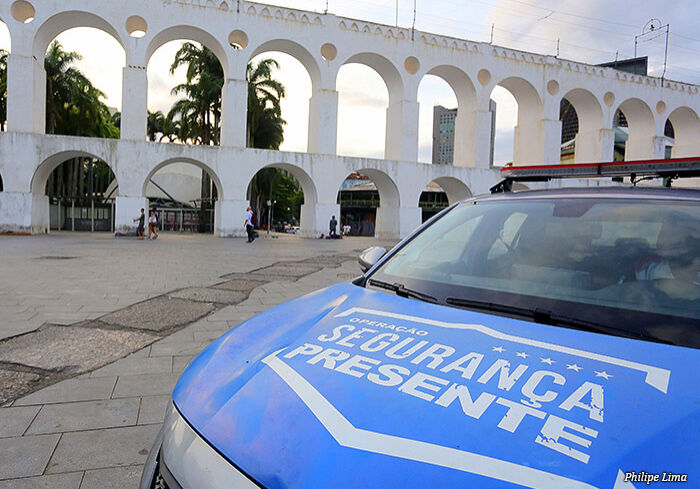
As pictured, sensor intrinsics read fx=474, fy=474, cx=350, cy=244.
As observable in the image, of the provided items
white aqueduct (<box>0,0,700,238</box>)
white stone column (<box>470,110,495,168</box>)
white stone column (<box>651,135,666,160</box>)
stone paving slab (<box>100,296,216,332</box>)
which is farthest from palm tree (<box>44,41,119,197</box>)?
white stone column (<box>651,135,666,160</box>)

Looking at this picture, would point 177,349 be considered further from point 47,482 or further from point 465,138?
point 465,138

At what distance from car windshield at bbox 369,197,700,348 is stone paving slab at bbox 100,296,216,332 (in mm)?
3851

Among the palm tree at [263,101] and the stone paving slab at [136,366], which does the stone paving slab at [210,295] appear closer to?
the stone paving slab at [136,366]

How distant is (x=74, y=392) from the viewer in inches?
129

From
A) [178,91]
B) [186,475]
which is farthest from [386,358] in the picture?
[178,91]

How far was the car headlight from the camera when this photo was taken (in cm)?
105

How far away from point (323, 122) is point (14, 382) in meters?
24.9

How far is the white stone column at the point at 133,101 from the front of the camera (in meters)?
23.8

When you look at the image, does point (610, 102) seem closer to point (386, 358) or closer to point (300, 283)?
point (300, 283)

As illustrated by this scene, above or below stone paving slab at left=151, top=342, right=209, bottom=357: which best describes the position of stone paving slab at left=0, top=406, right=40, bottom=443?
above

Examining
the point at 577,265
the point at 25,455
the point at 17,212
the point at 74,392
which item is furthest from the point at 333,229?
the point at 577,265

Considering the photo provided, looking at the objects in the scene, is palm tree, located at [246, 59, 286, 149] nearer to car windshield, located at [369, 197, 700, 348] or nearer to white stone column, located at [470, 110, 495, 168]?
white stone column, located at [470, 110, 495, 168]

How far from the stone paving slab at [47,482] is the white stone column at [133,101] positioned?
24191 millimetres

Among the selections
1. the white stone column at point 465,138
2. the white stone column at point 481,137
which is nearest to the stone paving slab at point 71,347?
the white stone column at point 465,138
